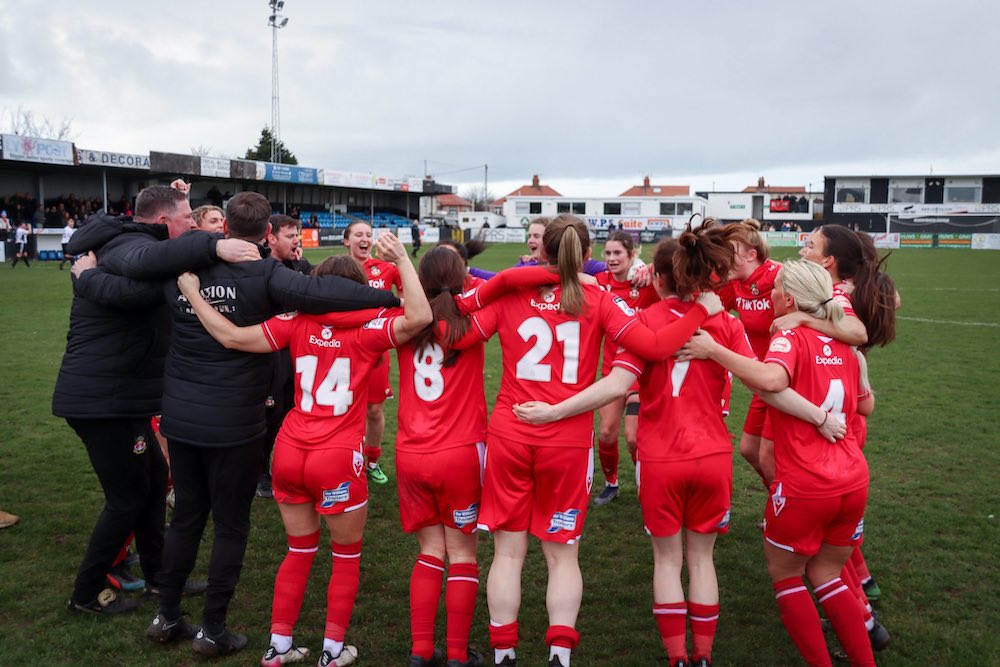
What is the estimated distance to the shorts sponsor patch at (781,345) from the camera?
3.66m

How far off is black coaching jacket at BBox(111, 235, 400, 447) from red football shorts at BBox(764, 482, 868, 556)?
218 centimetres

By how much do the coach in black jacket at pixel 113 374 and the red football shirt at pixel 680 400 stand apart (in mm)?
2745

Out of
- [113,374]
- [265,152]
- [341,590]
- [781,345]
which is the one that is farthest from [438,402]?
[265,152]

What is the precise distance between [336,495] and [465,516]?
2.18 ft

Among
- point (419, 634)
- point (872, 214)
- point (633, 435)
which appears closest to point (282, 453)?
point (419, 634)

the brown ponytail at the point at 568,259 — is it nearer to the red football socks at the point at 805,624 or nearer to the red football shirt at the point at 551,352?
the red football shirt at the point at 551,352

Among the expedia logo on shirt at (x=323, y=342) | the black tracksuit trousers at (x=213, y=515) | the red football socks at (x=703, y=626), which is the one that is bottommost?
the red football socks at (x=703, y=626)

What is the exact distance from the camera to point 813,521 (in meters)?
3.59

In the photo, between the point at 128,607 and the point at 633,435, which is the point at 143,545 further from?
the point at 633,435

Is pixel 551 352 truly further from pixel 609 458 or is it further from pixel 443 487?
pixel 609 458

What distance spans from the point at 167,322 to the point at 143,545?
1.44 meters

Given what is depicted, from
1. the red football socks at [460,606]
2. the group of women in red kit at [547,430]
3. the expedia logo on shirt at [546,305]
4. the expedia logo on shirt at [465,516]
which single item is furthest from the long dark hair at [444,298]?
the red football socks at [460,606]

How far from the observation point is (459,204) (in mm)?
114750

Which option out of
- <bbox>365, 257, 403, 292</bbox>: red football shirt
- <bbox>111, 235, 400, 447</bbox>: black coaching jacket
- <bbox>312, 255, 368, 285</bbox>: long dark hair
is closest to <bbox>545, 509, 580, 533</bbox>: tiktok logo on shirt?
<bbox>111, 235, 400, 447</bbox>: black coaching jacket
